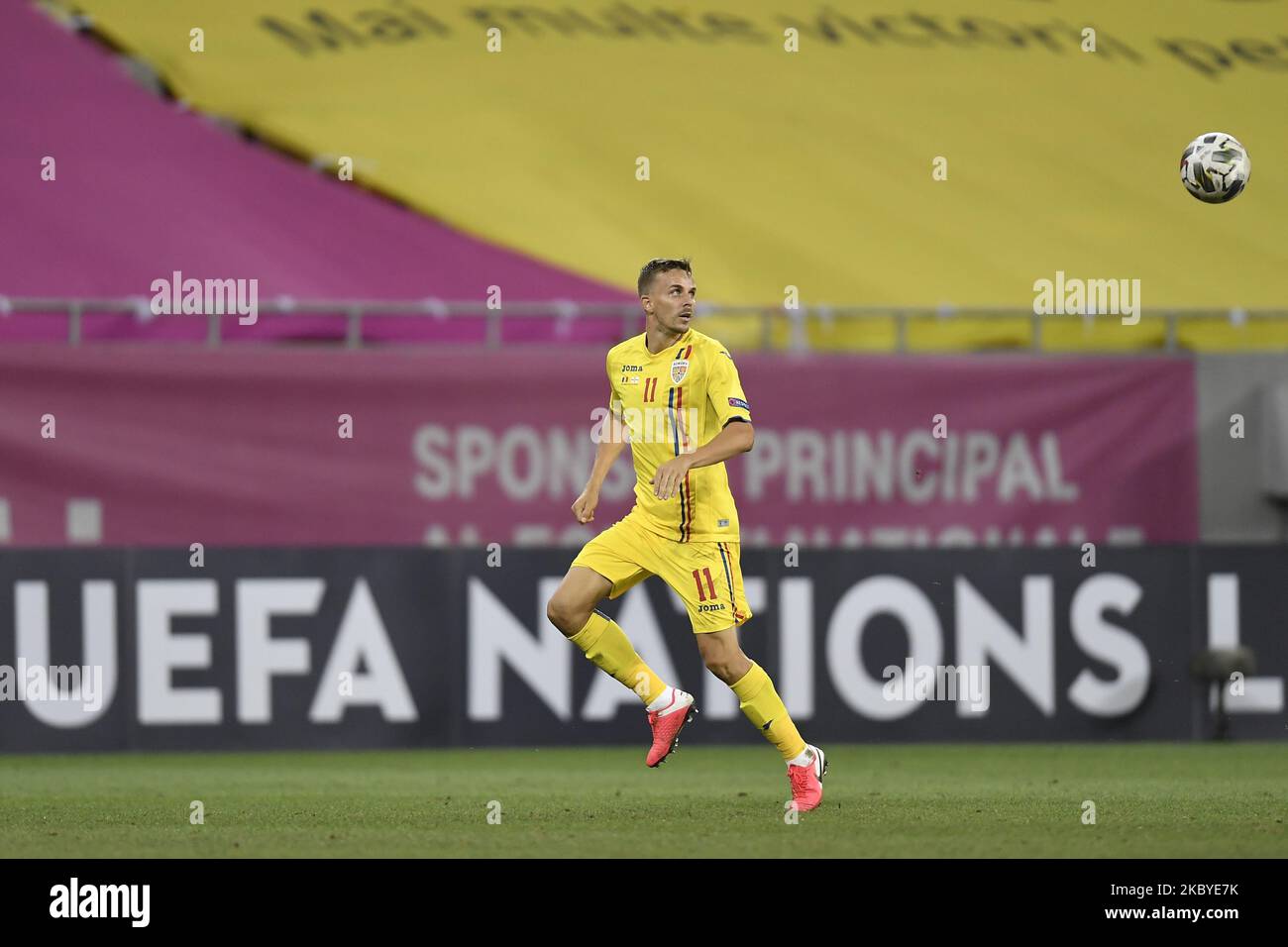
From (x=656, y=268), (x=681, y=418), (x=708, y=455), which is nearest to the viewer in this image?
(x=708, y=455)

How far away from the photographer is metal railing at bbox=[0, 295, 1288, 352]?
40.6ft

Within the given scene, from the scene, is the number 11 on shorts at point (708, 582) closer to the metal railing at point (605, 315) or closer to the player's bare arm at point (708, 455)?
the player's bare arm at point (708, 455)

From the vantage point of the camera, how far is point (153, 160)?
1327 cm

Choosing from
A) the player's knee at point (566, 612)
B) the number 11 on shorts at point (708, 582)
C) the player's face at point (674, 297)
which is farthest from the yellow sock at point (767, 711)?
the player's face at point (674, 297)

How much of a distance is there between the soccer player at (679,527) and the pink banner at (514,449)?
161 inches

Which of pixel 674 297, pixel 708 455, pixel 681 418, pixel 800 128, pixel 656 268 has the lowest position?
pixel 708 455

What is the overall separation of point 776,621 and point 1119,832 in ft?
14.3

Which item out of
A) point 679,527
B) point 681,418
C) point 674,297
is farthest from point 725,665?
point 674,297

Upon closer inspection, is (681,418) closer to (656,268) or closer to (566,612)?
(656,268)

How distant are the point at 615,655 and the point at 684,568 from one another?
544mm

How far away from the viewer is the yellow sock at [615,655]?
860cm

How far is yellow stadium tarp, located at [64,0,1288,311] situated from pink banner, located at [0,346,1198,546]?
0.50m

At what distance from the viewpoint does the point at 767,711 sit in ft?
26.9

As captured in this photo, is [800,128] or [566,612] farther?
[800,128]
